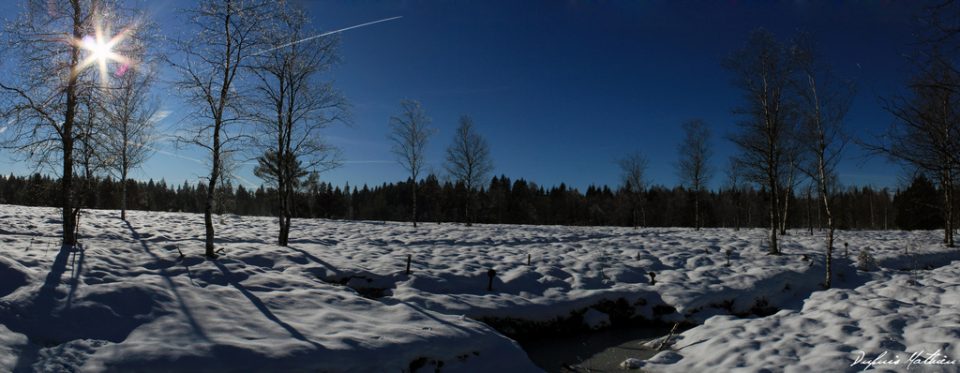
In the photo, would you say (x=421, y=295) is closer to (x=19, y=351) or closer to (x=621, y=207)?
(x=19, y=351)

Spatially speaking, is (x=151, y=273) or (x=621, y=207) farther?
(x=621, y=207)

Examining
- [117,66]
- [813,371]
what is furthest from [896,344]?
[117,66]

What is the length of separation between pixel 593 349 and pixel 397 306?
14.6 feet

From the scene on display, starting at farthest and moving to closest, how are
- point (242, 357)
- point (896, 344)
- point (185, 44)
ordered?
point (185, 44)
point (896, 344)
point (242, 357)


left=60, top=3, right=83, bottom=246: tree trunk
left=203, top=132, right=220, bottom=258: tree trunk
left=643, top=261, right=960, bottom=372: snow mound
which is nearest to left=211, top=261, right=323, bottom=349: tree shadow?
left=203, top=132, right=220, bottom=258: tree trunk

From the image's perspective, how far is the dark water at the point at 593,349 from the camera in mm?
8336

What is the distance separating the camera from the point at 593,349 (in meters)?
9.37

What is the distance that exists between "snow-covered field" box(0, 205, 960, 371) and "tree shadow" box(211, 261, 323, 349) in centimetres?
4

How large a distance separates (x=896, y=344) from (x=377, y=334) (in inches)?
332

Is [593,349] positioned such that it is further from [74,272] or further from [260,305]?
[74,272]

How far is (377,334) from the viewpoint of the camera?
7.08 m

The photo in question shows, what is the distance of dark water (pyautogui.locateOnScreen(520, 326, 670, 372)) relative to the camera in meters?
8.34
